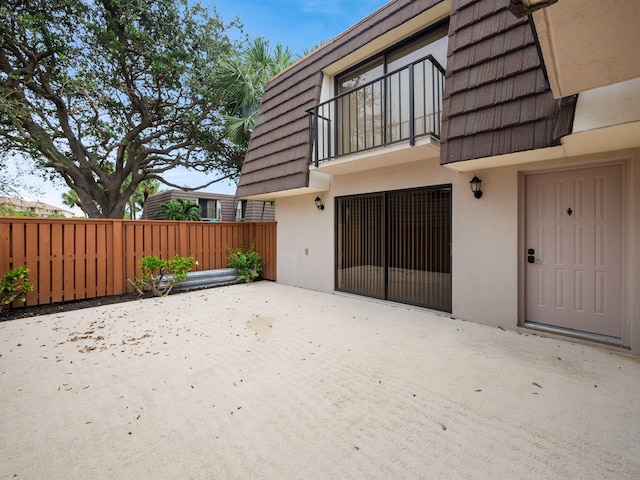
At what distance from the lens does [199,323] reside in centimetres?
447

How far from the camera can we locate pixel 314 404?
7.68 feet

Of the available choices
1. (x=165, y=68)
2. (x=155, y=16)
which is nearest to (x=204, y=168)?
(x=165, y=68)

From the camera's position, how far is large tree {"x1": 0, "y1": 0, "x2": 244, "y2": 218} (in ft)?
27.4

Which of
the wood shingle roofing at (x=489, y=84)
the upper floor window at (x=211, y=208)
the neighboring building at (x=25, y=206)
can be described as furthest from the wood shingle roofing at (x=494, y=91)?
the upper floor window at (x=211, y=208)

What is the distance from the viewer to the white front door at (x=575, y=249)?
354cm

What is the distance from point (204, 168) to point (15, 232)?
26.9 ft

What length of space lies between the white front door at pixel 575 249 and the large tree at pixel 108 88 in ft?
34.3

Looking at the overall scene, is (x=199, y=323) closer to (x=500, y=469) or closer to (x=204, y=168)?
(x=500, y=469)

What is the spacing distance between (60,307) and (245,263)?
4011 millimetres

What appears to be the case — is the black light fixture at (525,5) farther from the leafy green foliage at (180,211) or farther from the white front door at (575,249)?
the leafy green foliage at (180,211)

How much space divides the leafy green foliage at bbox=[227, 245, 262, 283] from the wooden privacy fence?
468 millimetres

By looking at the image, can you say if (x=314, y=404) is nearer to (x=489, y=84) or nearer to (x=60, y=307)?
(x=489, y=84)

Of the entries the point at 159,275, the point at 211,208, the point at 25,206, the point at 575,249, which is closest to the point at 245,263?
the point at 159,275

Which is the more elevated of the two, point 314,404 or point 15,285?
point 15,285
